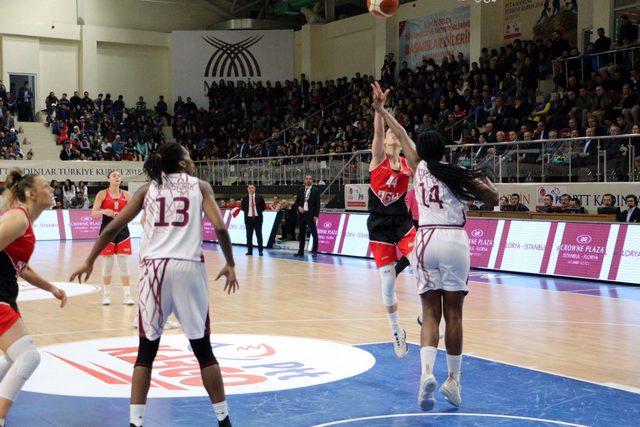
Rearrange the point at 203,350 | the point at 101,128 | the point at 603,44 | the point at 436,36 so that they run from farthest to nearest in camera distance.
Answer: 1. the point at 101,128
2. the point at 436,36
3. the point at 603,44
4. the point at 203,350

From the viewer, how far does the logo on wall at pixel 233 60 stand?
130 ft

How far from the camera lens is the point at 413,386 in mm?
6895

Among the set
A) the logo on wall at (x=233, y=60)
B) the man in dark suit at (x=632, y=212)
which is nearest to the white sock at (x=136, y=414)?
the man in dark suit at (x=632, y=212)

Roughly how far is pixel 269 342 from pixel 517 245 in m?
8.50

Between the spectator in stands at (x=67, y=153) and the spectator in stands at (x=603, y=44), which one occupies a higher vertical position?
the spectator in stands at (x=603, y=44)

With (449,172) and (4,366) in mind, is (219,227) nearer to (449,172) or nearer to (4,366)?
(4,366)

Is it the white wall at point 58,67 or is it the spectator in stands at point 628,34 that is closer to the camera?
the spectator in stands at point 628,34

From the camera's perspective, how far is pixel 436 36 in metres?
32.0

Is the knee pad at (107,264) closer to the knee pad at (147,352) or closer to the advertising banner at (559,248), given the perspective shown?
the knee pad at (147,352)

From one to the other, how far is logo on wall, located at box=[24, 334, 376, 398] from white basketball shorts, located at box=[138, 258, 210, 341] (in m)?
1.75

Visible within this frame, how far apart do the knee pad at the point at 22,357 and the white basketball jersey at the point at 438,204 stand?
2.80 meters

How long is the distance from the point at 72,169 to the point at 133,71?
10.7 m

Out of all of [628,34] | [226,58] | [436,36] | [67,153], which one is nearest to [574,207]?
[628,34]

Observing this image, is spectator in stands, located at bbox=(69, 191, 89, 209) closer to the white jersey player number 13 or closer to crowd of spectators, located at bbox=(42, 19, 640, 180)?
crowd of spectators, located at bbox=(42, 19, 640, 180)
